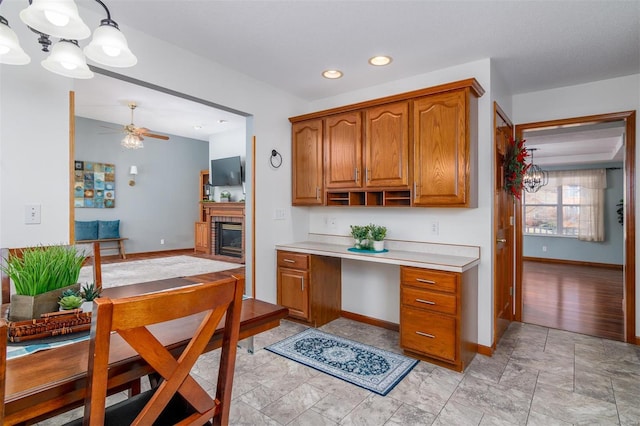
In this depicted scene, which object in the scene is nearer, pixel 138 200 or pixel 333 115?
pixel 333 115

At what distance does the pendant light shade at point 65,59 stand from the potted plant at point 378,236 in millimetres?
2532

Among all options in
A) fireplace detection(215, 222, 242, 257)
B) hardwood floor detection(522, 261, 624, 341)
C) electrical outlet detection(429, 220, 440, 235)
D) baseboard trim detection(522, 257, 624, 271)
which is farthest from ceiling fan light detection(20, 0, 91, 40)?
baseboard trim detection(522, 257, 624, 271)

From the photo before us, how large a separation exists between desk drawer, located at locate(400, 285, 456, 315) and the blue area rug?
1.55ft

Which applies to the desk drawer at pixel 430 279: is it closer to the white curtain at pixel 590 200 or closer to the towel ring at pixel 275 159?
the towel ring at pixel 275 159

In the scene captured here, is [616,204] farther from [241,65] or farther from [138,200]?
[138,200]

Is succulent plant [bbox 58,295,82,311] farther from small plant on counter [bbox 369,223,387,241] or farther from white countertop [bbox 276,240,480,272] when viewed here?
small plant on counter [bbox 369,223,387,241]

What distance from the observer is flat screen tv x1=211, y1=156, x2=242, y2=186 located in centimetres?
742

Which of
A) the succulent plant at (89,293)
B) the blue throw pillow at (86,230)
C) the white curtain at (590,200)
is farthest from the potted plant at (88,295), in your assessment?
the white curtain at (590,200)

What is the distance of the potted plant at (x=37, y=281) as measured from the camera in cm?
123

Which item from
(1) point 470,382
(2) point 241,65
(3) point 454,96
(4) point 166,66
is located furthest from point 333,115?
(1) point 470,382

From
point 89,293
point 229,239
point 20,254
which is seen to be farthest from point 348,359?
point 229,239

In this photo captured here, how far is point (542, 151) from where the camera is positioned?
6492mm

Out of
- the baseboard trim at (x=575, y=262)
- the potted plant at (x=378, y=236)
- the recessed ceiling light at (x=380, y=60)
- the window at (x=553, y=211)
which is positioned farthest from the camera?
the window at (x=553, y=211)

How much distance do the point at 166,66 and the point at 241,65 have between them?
0.67 meters
